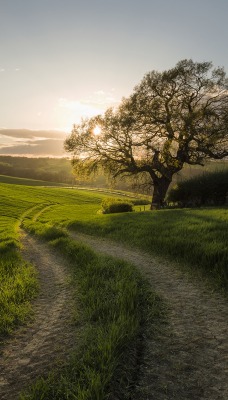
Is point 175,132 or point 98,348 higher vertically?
point 175,132

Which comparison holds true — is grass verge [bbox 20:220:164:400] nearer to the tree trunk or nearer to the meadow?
the meadow

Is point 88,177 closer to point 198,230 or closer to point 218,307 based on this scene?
point 198,230

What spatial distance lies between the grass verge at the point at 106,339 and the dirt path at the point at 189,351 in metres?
0.33

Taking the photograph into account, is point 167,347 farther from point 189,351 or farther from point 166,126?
point 166,126

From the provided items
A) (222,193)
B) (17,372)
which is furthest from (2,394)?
(222,193)

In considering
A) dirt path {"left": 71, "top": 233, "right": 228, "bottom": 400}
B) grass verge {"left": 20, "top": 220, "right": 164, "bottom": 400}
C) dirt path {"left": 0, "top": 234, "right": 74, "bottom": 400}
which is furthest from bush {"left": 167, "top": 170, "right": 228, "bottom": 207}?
dirt path {"left": 0, "top": 234, "right": 74, "bottom": 400}

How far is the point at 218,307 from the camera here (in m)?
8.27

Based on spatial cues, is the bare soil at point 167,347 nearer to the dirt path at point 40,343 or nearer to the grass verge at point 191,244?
the dirt path at point 40,343

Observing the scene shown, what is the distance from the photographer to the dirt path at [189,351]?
4.77 meters

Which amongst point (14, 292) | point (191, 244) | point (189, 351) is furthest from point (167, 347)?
point (191, 244)

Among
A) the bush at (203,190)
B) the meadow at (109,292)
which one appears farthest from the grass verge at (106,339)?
the bush at (203,190)

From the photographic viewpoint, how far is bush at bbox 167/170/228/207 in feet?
117

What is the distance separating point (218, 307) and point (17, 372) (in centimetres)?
525

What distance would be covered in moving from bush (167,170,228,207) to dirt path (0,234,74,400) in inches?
1116
